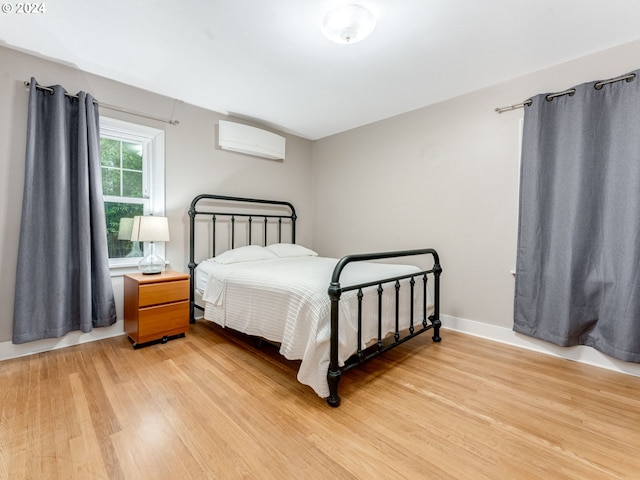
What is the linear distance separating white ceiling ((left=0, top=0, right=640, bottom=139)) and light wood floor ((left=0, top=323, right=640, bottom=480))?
2324 mm

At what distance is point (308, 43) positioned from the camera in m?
2.12

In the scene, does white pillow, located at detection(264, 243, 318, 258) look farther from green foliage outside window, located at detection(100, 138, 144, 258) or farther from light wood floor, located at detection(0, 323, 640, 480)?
green foliage outside window, located at detection(100, 138, 144, 258)

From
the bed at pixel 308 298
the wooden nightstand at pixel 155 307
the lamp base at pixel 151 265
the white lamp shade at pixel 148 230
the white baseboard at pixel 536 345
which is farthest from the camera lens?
the lamp base at pixel 151 265

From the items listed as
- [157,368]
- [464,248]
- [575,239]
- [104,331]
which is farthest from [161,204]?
[575,239]

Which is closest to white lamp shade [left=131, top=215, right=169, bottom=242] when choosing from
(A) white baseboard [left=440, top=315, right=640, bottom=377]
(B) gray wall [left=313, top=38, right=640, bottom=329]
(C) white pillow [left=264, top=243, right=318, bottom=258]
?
(C) white pillow [left=264, top=243, right=318, bottom=258]

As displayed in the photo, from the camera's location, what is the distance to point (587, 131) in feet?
7.23

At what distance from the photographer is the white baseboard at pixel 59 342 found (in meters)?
2.26

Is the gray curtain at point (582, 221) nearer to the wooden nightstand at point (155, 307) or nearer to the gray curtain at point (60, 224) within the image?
the wooden nightstand at point (155, 307)

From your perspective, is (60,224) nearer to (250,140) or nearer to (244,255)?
(244,255)

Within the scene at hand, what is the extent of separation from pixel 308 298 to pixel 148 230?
1705 mm

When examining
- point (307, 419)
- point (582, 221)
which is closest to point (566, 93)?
point (582, 221)

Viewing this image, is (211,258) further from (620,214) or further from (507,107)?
(620,214)

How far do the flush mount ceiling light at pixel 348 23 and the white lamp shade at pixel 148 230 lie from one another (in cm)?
205

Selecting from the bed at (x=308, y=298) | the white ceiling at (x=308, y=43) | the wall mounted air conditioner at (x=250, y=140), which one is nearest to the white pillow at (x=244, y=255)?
the bed at (x=308, y=298)
